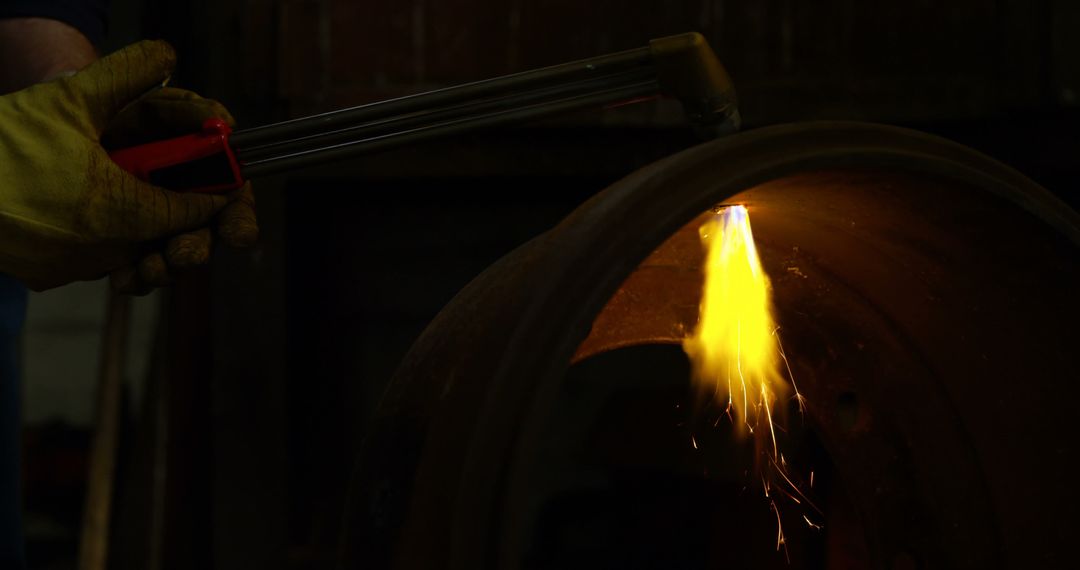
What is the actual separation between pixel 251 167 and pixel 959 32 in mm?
1532

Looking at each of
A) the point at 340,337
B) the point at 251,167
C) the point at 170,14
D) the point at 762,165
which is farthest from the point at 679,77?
the point at 170,14

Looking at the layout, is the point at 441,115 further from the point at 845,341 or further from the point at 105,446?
the point at 105,446

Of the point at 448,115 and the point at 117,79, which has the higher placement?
the point at 117,79

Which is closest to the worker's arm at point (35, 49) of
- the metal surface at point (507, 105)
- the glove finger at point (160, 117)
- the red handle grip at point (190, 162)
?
the glove finger at point (160, 117)

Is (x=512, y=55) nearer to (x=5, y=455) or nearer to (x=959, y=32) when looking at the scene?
(x=959, y=32)

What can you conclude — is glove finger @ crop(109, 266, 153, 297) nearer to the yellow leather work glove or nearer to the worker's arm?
the yellow leather work glove

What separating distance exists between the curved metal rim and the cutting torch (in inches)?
8.4

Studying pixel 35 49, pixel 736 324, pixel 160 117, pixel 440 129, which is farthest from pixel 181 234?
pixel 736 324

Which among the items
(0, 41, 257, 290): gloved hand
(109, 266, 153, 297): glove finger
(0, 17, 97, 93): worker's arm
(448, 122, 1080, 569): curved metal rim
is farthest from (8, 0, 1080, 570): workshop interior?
(0, 17, 97, 93): worker's arm

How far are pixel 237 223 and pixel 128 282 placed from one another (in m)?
0.17

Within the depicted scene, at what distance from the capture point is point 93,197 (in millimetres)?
1078

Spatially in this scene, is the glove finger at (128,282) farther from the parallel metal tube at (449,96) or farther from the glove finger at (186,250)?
the parallel metal tube at (449,96)

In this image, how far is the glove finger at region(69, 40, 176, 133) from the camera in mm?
1123

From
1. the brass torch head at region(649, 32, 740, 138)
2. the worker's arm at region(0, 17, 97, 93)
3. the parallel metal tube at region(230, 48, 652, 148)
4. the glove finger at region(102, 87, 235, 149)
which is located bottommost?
the brass torch head at region(649, 32, 740, 138)
